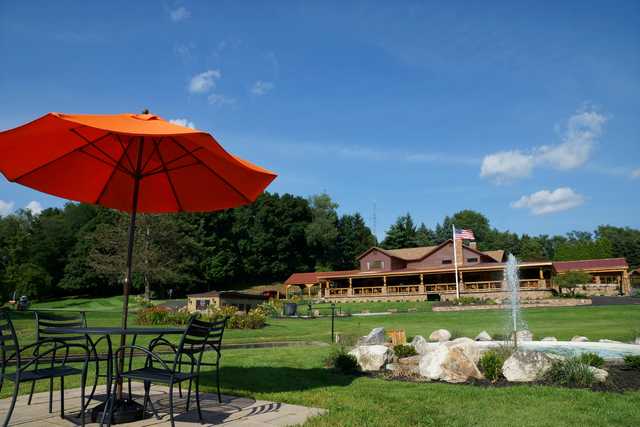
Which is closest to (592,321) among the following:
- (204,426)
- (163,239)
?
(204,426)

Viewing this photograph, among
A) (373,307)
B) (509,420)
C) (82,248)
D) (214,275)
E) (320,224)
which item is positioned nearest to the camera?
(509,420)

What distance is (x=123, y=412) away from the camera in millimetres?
4570

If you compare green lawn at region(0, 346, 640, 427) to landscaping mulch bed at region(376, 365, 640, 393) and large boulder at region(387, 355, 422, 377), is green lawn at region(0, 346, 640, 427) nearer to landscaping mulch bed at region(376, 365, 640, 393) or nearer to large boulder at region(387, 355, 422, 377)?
landscaping mulch bed at region(376, 365, 640, 393)

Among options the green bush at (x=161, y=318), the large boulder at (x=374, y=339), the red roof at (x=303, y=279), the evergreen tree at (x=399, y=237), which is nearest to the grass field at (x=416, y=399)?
the large boulder at (x=374, y=339)

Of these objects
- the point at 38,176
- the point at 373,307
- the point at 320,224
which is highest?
the point at 320,224

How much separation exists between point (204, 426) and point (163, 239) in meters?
44.0

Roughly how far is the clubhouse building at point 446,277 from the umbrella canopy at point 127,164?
36322mm

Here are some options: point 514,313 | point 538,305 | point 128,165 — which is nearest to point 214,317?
point 514,313

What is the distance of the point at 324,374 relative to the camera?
766 cm

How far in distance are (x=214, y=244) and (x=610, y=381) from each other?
62004 mm

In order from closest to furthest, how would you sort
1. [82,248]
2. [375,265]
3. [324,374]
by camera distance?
[324,374] < [375,265] < [82,248]

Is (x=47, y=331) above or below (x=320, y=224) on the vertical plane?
below

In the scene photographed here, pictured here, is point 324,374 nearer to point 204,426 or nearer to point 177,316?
point 204,426

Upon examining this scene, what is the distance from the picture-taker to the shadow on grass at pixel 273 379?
21.3 ft
